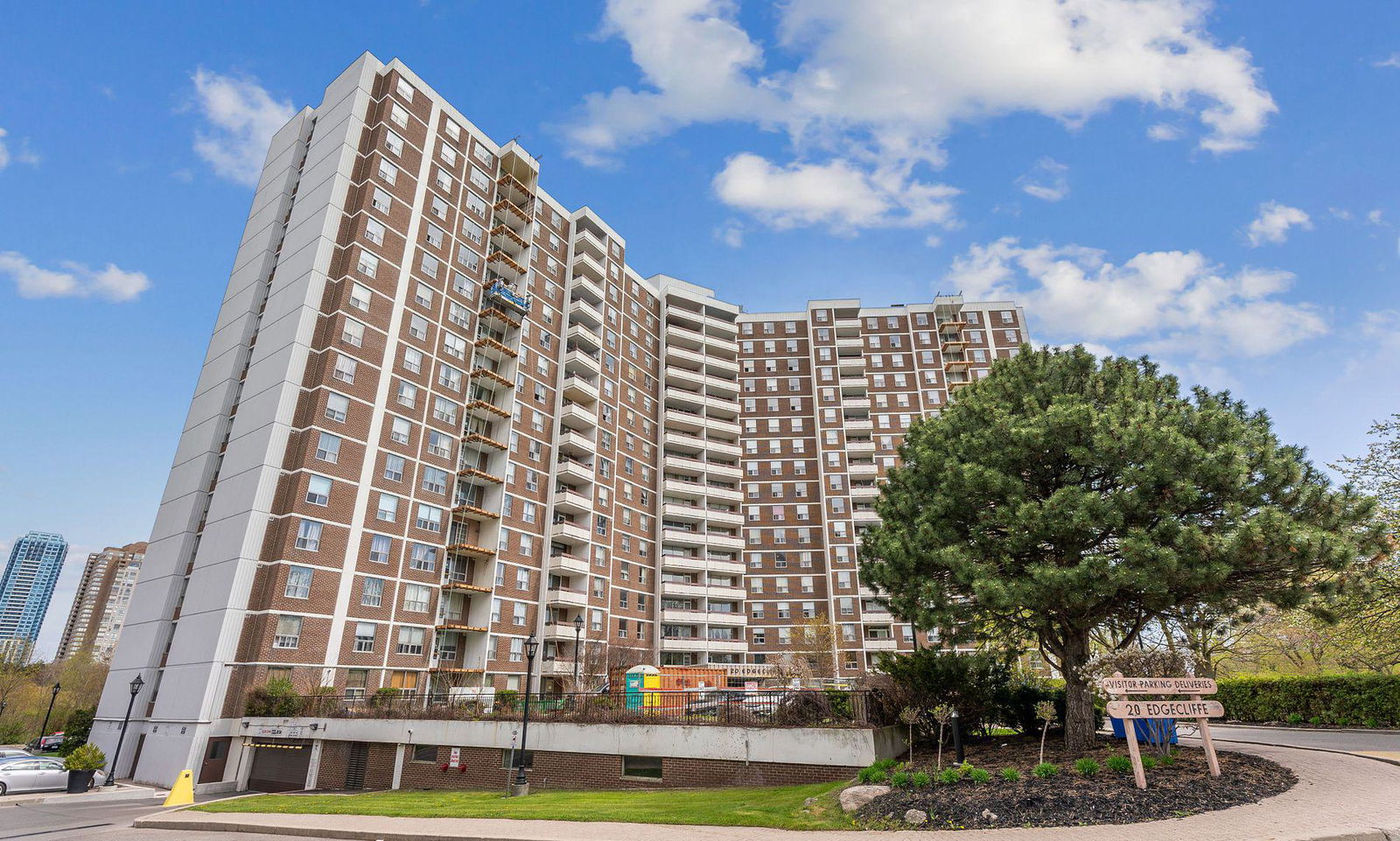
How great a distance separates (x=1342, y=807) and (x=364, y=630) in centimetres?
4068

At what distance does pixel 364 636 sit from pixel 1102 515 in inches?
1479

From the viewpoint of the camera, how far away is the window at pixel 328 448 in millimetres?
39188

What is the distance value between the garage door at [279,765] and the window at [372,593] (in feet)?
27.5

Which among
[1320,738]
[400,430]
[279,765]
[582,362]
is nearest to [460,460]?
[400,430]

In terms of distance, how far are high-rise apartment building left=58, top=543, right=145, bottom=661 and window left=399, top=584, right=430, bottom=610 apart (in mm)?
126517

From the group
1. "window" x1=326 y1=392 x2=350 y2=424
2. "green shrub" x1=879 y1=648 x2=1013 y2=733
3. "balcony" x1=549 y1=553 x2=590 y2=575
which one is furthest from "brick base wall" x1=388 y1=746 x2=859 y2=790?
"balcony" x1=549 y1=553 x2=590 y2=575

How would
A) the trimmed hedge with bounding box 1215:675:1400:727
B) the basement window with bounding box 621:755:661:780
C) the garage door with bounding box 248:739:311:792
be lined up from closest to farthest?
1. the basement window with bounding box 621:755:661:780
2. the trimmed hedge with bounding box 1215:675:1400:727
3. the garage door with bounding box 248:739:311:792

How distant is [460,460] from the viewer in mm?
48188

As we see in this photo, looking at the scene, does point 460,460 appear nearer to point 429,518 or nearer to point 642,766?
point 429,518

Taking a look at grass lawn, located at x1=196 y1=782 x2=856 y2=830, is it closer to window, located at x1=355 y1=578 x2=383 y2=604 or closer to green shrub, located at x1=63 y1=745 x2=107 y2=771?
green shrub, located at x1=63 y1=745 x2=107 y2=771

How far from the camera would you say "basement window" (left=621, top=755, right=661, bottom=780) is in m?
20.9

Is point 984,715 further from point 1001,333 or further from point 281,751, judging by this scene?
point 1001,333

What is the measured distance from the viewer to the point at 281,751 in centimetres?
3225

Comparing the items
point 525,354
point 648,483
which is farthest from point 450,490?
point 648,483
